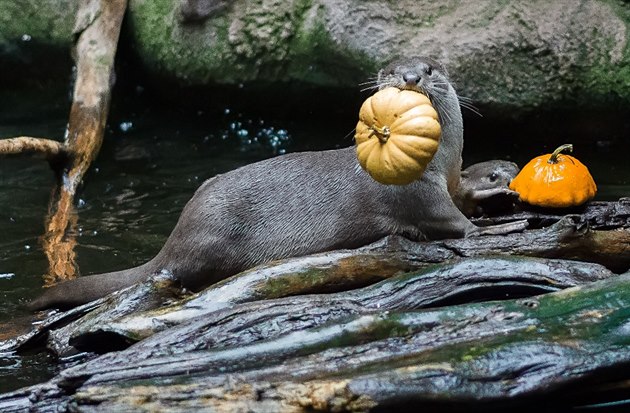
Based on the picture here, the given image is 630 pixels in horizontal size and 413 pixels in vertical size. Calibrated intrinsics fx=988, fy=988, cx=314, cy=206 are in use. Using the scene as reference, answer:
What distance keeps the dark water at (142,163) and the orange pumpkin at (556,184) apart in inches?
A: 46.2

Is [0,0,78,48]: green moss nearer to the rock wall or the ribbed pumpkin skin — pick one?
the rock wall

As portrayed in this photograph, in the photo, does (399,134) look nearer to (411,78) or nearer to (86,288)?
(411,78)

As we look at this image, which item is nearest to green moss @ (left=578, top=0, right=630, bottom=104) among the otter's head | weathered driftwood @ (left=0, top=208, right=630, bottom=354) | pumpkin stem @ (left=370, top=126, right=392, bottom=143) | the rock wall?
the rock wall

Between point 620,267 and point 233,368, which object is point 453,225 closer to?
point 620,267

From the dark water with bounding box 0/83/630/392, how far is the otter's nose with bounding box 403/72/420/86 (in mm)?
1616

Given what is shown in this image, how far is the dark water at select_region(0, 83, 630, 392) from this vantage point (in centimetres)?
471

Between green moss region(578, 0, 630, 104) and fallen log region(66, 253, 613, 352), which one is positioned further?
green moss region(578, 0, 630, 104)

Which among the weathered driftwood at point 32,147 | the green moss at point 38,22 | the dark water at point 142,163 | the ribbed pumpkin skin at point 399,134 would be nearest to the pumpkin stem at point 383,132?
the ribbed pumpkin skin at point 399,134

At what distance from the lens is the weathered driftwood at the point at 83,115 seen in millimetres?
4785

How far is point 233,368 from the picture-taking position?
110 inches

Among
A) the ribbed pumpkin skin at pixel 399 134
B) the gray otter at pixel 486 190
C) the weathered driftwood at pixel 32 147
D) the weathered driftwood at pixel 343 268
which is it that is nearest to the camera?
the weathered driftwood at pixel 343 268

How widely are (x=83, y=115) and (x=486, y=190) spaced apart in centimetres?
258

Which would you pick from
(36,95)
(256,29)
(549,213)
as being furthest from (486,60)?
(36,95)

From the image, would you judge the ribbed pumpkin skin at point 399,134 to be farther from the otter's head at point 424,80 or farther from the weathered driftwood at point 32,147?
the weathered driftwood at point 32,147
